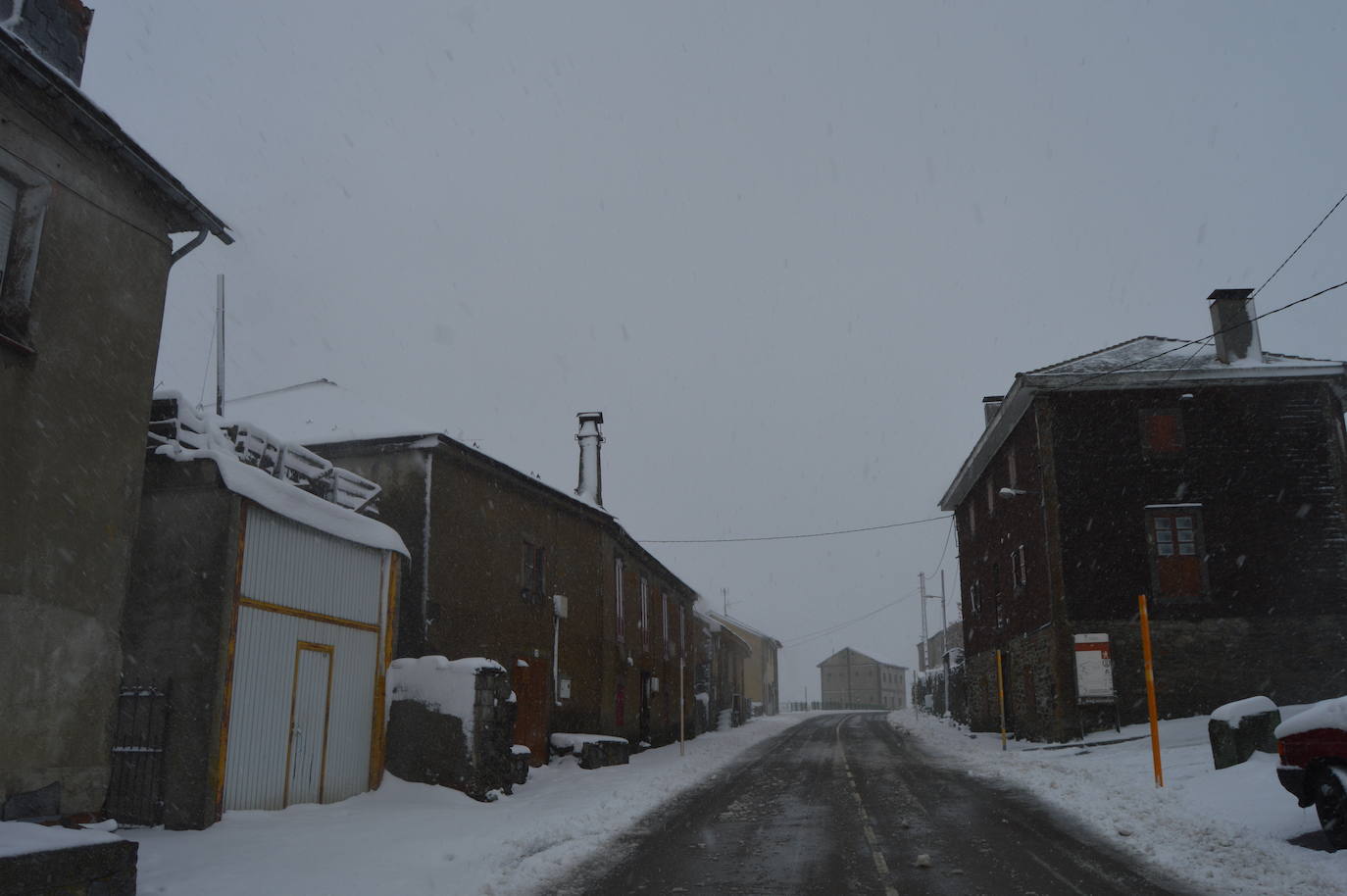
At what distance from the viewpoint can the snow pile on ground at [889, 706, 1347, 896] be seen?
27.0 feet

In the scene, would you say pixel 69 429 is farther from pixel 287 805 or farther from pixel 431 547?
pixel 431 547

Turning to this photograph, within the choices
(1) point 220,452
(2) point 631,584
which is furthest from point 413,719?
(2) point 631,584

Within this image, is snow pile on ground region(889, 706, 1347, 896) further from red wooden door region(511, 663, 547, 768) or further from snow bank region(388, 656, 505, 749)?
red wooden door region(511, 663, 547, 768)

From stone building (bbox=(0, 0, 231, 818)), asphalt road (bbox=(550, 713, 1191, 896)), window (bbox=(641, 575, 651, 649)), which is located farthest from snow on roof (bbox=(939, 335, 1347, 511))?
stone building (bbox=(0, 0, 231, 818))

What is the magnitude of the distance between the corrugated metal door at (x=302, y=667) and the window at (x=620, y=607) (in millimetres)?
14230

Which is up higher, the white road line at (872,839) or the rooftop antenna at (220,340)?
the rooftop antenna at (220,340)

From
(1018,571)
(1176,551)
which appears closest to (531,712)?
(1018,571)

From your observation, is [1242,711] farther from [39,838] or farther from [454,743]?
[39,838]

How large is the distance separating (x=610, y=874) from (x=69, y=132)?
915 cm

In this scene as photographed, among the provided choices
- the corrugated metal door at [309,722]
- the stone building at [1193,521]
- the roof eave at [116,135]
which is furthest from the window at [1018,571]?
the roof eave at [116,135]

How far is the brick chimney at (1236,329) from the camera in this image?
24.4 metres

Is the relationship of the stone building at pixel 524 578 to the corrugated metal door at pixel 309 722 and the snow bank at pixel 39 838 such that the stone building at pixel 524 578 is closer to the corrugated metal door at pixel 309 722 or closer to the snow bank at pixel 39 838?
the corrugated metal door at pixel 309 722

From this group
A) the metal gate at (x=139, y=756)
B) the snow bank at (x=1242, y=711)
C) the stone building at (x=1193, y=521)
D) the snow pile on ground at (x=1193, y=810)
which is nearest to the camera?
the snow pile on ground at (x=1193, y=810)

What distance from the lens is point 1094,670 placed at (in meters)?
23.1
